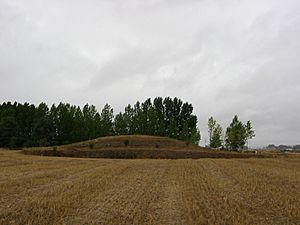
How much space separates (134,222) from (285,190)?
395 inches

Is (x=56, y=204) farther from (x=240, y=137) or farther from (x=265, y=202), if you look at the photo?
(x=240, y=137)

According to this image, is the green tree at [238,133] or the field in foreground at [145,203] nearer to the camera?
the field in foreground at [145,203]

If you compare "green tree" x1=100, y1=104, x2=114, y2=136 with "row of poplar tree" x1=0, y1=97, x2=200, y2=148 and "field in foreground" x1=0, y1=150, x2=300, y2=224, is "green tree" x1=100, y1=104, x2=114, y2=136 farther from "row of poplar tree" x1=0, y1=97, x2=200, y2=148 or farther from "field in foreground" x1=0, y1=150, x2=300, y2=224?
"field in foreground" x1=0, y1=150, x2=300, y2=224

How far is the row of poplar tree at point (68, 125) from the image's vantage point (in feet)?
279

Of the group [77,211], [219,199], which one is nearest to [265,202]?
[219,199]

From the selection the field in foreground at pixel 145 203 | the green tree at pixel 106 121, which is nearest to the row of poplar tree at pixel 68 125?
the green tree at pixel 106 121

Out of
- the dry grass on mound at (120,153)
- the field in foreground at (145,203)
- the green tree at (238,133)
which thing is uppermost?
the green tree at (238,133)

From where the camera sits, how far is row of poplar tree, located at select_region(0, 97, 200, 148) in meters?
85.0

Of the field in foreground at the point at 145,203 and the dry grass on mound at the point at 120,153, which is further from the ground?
the dry grass on mound at the point at 120,153

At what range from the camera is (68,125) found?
9481 centimetres

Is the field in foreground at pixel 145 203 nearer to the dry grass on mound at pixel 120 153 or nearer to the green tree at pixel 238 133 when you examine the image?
the dry grass on mound at pixel 120 153

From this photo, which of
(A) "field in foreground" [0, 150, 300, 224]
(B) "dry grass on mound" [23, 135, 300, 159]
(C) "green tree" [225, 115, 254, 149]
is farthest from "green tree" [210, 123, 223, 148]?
(A) "field in foreground" [0, 150, 300, 224]

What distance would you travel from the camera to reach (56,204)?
484 inches

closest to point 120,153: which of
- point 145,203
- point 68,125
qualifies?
point 68,125
